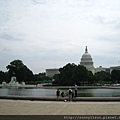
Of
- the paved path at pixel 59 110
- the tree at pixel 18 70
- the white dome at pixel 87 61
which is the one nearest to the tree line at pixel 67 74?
the tree at pixel 18 70

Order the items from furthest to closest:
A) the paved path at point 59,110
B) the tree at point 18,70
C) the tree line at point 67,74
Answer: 1. the tree at point 18,70
2. the tree line at point 67,74
3. the paved path at point 59,110

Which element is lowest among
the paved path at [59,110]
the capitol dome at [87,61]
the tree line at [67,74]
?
the paved path at [59,110]

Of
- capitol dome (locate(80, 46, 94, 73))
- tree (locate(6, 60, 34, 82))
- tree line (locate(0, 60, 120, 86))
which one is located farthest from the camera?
capitol dome (locate(80, 46, 94, 73))

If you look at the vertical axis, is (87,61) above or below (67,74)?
above

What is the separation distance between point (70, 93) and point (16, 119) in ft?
33.6

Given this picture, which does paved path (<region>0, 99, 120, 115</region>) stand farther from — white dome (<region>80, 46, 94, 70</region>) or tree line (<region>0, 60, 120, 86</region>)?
white dome (<region>80, 46, 94, 70</region>)

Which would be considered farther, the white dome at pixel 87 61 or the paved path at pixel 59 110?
the white dome at pixel 87 61

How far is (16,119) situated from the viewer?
11.3 m

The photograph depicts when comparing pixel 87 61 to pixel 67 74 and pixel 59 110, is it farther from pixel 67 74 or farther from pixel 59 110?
pixel 59 110

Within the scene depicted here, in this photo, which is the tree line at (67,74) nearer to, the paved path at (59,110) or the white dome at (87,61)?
the white dome at (87,61)

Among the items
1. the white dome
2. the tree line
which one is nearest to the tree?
the tree line

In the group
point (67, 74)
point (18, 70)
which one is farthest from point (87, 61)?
point (67, 74)

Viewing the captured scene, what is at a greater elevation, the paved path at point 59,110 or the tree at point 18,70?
the tree at point 18,70

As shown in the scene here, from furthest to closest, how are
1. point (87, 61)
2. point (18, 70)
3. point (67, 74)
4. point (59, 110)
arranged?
point (87, 61)
point (18, 70)
point (67, 74)
point (59, 110)
